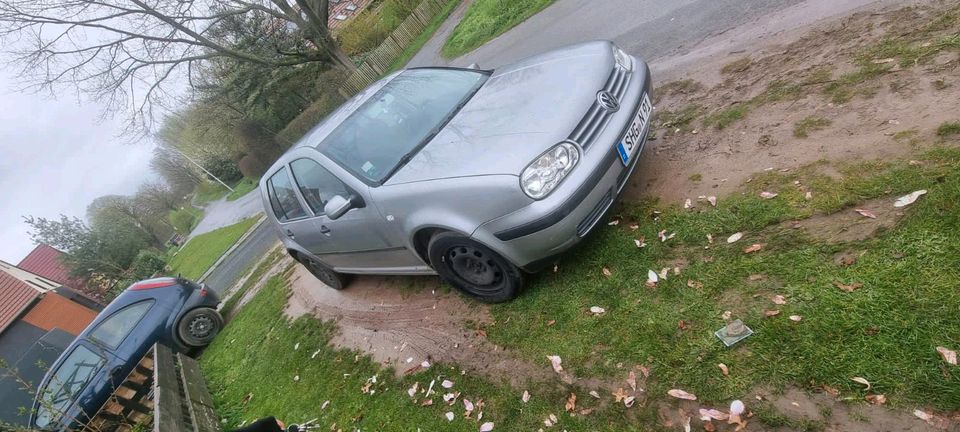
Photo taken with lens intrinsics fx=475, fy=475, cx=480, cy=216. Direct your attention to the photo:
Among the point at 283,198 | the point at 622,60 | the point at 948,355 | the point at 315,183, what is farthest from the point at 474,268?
the point at 948,355

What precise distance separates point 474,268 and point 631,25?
6007mm

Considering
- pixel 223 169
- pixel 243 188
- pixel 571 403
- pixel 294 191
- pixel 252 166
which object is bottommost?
pixel 571 403

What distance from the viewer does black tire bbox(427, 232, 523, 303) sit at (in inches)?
132

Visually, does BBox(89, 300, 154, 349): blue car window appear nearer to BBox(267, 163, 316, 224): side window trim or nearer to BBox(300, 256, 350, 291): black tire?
BBox(300, 256, 350, 291): black tire

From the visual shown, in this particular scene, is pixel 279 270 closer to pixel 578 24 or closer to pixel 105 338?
pixel 105 338

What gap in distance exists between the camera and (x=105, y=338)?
682 cm

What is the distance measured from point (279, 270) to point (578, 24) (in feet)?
24.2

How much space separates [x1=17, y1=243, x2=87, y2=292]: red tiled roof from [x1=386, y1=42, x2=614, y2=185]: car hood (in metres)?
31.7

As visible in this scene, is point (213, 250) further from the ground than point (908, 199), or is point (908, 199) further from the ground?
point (213, 250)

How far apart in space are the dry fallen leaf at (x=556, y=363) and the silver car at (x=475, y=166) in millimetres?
626

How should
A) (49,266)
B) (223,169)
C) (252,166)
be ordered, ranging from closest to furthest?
(49,266) → (252,166) → (223,169)

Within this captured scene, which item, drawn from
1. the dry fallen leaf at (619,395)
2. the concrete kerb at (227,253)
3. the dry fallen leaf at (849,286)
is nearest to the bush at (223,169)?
the concrete kerb at (227,253)

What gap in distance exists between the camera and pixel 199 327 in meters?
7.84

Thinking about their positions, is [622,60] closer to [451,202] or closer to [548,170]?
[548,170]
